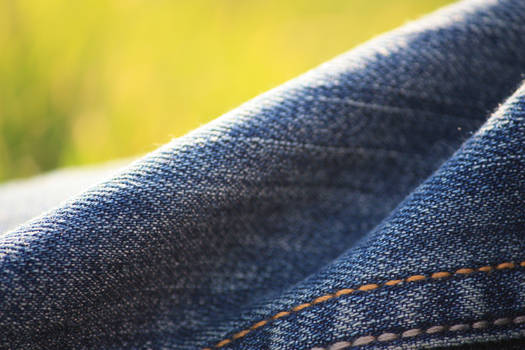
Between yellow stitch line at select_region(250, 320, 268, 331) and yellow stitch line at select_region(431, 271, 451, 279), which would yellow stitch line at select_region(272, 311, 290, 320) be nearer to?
yellow stitch line at select_region(250, 320, 268, 331)

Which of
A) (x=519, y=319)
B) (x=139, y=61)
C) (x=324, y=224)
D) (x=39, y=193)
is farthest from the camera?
(x=139, y=61)

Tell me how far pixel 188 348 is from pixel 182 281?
0.06m

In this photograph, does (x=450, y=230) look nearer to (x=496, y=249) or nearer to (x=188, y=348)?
(x=496, y=249)

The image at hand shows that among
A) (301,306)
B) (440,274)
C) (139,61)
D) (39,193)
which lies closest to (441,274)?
(440,274)

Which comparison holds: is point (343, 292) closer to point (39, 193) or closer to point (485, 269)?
point (485, 269)

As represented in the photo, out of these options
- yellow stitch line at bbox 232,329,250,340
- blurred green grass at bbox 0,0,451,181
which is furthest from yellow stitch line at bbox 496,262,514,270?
blurred green grass at bbox 0,0,451,181

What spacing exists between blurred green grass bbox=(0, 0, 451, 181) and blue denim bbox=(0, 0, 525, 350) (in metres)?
0.98

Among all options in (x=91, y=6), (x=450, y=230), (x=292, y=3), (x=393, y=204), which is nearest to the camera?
(x=450, y=230)

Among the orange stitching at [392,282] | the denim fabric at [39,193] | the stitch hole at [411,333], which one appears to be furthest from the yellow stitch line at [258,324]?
the denim fabric at [39,193]

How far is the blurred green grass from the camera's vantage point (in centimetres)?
134

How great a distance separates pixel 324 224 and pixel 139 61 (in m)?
1.17

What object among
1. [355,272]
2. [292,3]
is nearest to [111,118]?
[292,3]

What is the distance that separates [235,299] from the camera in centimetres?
42

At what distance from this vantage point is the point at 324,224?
45 cm
